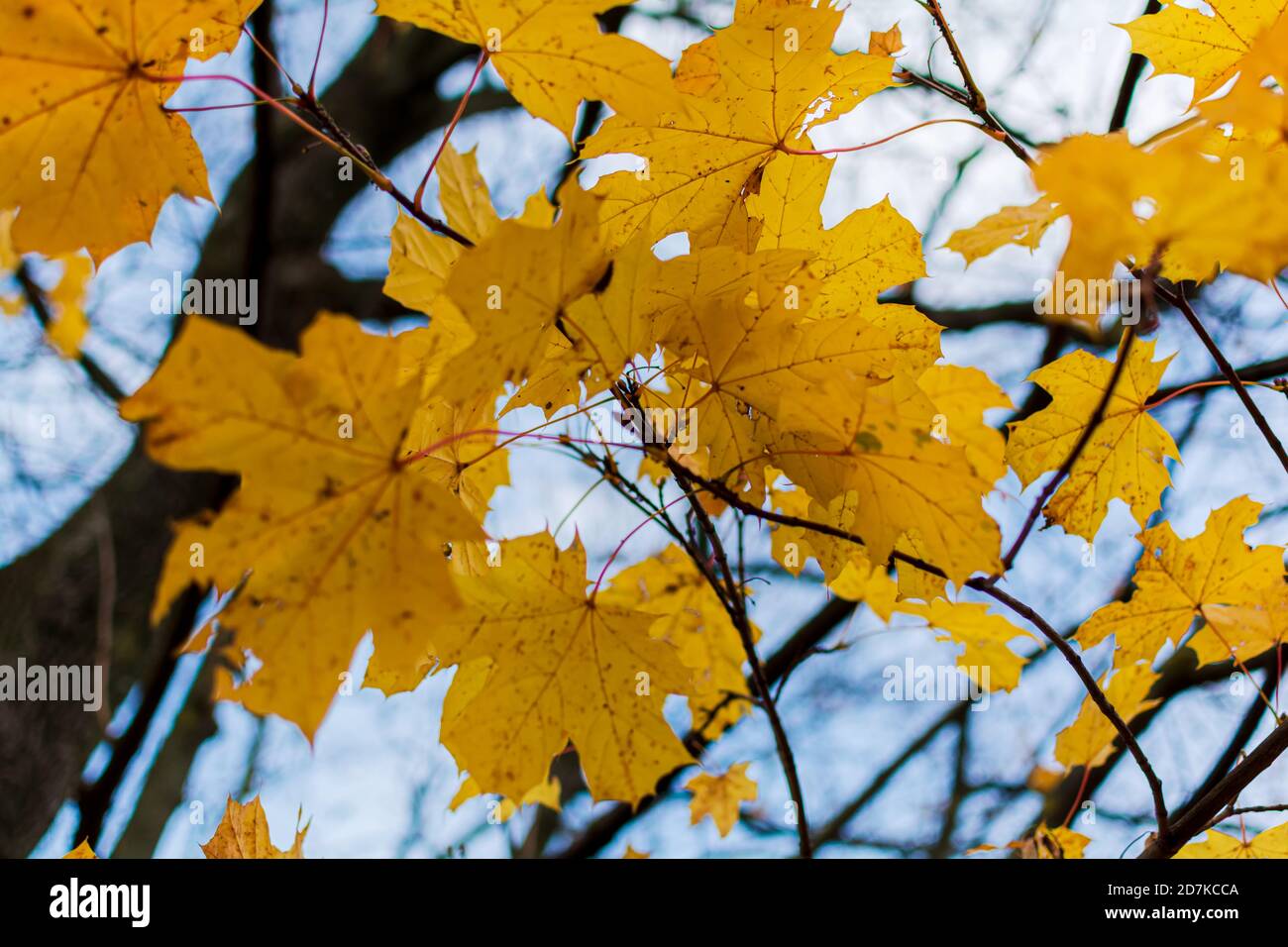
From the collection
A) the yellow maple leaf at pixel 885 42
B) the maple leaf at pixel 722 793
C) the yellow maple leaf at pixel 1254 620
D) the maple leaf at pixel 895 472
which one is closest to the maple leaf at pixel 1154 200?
the maple leaf at pixel 895 472

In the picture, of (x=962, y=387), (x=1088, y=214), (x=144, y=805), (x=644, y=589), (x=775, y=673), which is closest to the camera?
(x=1088, y=214)

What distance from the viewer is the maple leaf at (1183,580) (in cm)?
109

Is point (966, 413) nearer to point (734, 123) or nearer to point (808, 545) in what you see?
point (808, 545)

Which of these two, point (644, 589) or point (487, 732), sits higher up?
point (644, 589)

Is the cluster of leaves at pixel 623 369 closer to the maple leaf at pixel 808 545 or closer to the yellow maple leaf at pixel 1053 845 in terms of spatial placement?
the maple leaf at pixel 808 545

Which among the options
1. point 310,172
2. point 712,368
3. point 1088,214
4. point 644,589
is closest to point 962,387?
point 712,368

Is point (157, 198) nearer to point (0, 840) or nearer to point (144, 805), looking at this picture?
point (0, 840)

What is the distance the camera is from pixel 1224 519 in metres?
1.11

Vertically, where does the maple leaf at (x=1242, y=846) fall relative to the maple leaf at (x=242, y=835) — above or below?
below

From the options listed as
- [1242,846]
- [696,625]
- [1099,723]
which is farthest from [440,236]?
[1242,846]

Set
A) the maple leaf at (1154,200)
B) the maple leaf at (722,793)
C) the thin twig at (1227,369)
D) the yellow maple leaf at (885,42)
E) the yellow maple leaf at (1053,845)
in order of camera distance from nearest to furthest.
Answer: the maple leaf at (1154,200) → the thin twig at (1227,369) → the yellow maple leaf at (885,42) → the yellow maple leaf at (1053,845) → the maple leaf at (722,793)

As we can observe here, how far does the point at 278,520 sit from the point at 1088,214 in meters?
0.59

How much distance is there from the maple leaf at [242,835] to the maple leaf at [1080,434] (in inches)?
39.6

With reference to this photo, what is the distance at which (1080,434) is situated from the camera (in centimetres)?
104
